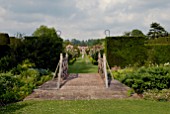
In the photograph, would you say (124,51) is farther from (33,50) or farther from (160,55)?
(33,50)

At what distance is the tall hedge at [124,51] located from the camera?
2173 centimetres

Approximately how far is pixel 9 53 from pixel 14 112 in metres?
10.4

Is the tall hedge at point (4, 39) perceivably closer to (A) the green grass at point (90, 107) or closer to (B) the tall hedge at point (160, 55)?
(A) the green grass at point (90, 107)

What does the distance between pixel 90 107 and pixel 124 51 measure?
14.4m

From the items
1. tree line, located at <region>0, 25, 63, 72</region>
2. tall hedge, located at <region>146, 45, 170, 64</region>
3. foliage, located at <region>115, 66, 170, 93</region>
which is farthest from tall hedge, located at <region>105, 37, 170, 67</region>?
foliage, located at <region>115, 66, 170, 93</region>

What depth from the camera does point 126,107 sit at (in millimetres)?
7699

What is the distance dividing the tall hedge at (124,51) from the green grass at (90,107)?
42.7 feet

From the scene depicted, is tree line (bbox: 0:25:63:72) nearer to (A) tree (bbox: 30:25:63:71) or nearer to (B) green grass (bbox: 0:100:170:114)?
(A) tree (bbox: 30:25:63:71)

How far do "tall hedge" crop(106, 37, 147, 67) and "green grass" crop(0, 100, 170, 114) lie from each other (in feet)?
42.7

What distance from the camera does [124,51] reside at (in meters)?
21.8

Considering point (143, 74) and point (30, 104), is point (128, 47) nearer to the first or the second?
point (143, 74)

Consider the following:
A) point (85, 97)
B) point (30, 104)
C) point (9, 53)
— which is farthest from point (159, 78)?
point (9, 53)

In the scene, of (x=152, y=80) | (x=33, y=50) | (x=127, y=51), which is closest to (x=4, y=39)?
(x=33, y=50)

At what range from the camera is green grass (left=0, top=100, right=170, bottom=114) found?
7190 millimetres
